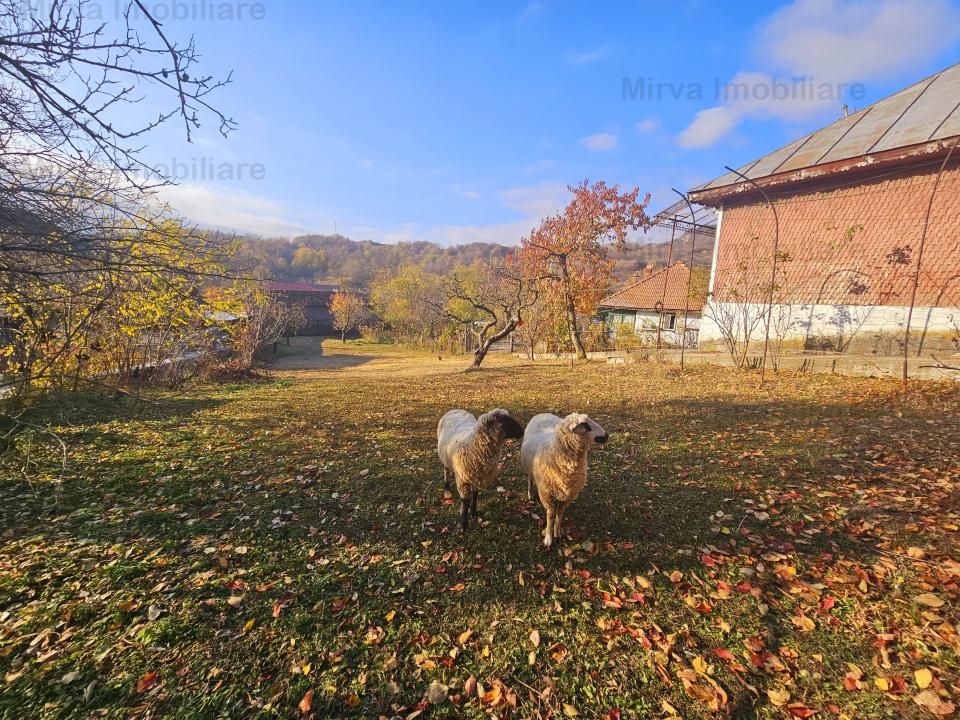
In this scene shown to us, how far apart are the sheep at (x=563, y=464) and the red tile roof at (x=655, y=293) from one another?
89.1ft

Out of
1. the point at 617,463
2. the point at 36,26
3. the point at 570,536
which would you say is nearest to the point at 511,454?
the point at 617,463

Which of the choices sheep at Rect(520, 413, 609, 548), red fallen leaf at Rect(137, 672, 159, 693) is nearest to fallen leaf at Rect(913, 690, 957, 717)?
sheep at Rect(520, 413, 609, 548)

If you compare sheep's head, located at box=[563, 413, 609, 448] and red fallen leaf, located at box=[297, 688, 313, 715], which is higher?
sheep's head, located at box=[563, 413, 609, 448]

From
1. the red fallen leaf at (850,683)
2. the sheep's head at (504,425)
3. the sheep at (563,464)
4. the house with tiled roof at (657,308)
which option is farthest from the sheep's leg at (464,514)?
the house with tiled roof at (657,308)

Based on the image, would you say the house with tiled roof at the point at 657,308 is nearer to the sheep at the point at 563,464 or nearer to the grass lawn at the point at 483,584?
the grass lawn at the point at 483,584

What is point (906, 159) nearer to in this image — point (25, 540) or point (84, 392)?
point (25, 540)

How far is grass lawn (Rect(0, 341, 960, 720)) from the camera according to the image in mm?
2697

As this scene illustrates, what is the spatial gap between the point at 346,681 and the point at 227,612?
1.40 metres

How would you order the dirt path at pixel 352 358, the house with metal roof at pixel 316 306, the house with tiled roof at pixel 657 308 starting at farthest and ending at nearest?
the house with metal roof at pixel 316 306, the house with tiled roof at pixel 657 308, the dirt path at pixel 352 358

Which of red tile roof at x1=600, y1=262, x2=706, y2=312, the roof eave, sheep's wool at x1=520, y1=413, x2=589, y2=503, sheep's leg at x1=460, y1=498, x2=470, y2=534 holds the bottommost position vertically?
sheep's leg at x1=460, y1=498, x2=470, y2=534

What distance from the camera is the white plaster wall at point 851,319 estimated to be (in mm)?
12789

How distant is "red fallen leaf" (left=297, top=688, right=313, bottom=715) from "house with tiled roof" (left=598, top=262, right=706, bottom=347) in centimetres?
2563

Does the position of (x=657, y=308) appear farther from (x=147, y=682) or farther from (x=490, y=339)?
(x=147, y=682)

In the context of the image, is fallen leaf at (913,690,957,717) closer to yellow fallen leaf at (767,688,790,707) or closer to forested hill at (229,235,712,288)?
yellow fallen leaf at (767,688,790,707)
